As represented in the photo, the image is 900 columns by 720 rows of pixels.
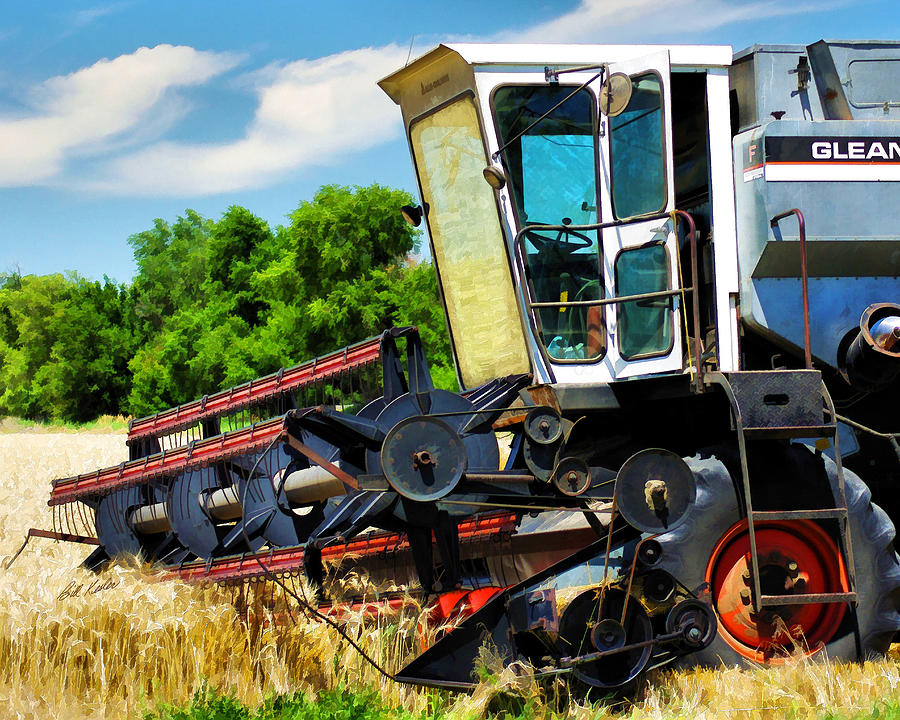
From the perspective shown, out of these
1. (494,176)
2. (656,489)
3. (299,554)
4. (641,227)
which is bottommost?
(299,554)

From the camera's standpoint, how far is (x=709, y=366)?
4863 millimetres

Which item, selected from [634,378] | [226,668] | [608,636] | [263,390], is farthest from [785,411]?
[263,390]

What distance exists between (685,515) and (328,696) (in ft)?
5.52

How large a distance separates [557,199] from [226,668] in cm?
271

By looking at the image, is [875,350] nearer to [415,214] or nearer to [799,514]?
[799,514]

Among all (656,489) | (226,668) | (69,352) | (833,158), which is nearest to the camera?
(656,489)

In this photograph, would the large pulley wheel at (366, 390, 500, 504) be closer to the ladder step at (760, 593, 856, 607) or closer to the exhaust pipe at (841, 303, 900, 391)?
the ladder step at (760, 593, 856, 607)

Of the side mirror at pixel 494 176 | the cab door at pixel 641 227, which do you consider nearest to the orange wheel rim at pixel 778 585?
the cab door at pixel 641 227

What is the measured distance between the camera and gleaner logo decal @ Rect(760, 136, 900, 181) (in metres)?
4.75

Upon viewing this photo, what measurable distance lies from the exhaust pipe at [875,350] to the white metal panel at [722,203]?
1.98 ft

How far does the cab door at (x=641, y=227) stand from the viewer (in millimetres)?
4559

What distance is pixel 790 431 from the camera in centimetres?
423

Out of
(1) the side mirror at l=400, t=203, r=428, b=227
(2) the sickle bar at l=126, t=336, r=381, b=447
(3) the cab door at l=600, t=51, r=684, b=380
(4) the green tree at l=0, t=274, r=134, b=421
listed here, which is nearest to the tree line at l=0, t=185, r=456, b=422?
(4) the green tree at l=0, t=274, r=134, b=421
